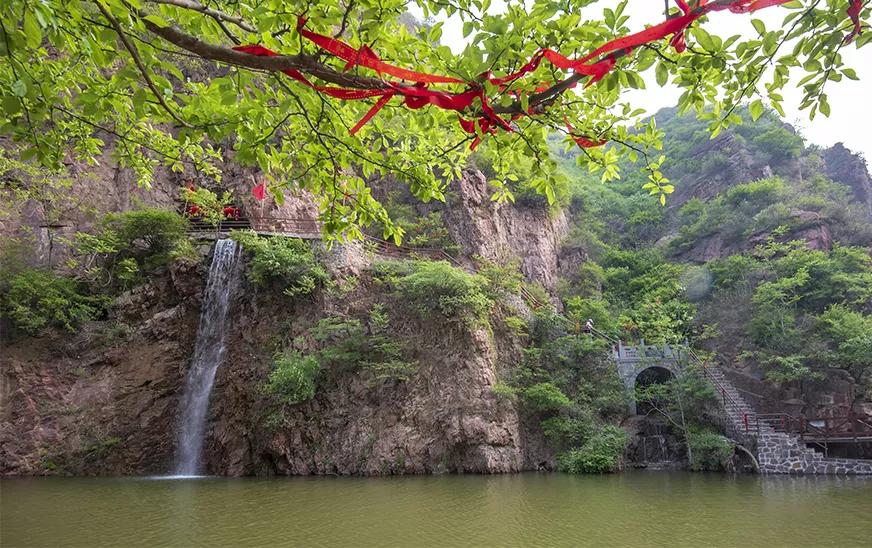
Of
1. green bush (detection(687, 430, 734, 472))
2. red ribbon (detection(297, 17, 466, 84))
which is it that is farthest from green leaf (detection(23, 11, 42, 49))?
green bush (detection(687, 430, 734, 472))

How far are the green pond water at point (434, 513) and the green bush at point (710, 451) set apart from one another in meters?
2.44

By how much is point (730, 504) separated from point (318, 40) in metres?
8.20

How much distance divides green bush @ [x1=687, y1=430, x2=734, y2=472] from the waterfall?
493 inches

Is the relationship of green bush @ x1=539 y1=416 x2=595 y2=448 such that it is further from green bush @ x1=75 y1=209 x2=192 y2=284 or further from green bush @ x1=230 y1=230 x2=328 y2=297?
green bush @ x1=75 y1=209 x2=192 y2=284

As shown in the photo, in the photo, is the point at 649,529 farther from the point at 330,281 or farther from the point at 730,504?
the point at 330,281

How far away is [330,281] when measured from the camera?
527 inches

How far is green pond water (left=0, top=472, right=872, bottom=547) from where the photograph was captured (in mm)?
5047

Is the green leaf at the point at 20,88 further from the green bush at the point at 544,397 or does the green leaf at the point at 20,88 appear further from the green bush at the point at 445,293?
the green bush at the point at 544,397

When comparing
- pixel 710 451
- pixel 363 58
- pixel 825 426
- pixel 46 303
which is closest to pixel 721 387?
pixel 710 451

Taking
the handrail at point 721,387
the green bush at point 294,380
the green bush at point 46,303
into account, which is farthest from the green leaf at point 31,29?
the handrail at point 721,387

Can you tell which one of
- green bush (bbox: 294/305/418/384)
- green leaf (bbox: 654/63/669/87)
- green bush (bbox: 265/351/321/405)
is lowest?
green bush (bbox: 265/351/321/405)

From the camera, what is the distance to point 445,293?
13.1m

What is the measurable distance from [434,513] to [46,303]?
12.4m

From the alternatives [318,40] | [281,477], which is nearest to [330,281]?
[281,477]
